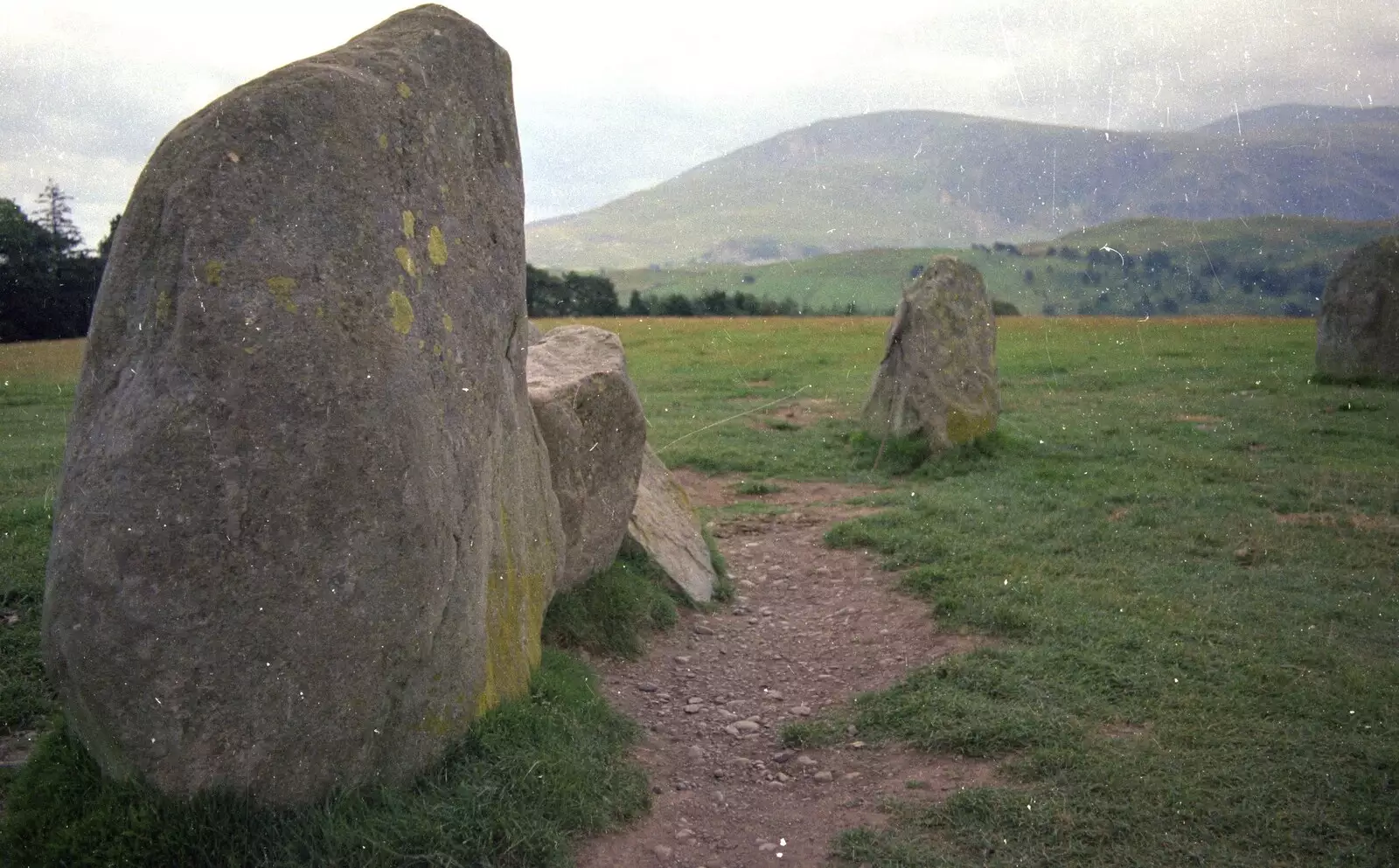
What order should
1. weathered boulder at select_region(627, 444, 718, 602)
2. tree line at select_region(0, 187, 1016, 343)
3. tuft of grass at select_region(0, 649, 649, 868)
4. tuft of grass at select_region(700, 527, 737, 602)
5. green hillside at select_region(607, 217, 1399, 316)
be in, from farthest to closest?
1. green hillside at select_region(607, 217, 1399, 316)
2. tree line at select_region(0, 187, 1016, 343)
3. tuft of grass at select_region(700, 527, 737, 602)
4. weathered boulder at select_region(627, 444, 718, 602)
5. tuft of grass at select_region(0, 649, 649, 868)

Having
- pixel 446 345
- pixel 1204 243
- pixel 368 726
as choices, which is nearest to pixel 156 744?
pixel 368 726

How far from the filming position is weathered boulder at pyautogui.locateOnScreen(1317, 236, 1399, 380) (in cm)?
2133

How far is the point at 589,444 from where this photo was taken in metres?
8.75

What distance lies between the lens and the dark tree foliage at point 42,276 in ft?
80.7

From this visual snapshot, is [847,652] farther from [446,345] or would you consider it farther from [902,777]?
[446,345]

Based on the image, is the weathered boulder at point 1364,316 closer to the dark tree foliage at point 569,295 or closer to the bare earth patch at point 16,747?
the bare earth patch at point 16,747

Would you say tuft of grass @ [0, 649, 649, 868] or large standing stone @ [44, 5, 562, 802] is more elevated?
large standing stone @ [44, 5, 562, 802]

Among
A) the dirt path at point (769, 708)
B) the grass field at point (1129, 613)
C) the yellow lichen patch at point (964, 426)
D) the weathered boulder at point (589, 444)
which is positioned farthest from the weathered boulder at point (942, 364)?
the weathered boulder at point (589, 444)

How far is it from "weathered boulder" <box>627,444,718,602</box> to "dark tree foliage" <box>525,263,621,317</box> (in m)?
41.9

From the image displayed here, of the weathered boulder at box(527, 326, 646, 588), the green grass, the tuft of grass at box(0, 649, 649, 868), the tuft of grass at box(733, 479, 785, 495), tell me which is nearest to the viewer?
the tuft of grass at box(0, 649, 649, 868)

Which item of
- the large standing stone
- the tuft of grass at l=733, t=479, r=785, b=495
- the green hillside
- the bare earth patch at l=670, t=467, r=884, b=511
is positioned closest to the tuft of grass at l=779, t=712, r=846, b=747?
the large standing stone

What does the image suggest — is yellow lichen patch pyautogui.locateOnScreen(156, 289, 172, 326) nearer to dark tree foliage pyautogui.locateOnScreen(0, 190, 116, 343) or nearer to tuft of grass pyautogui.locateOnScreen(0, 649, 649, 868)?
tuft of grass pyautogui.locateOnScreen(0, 649, 649, 868)

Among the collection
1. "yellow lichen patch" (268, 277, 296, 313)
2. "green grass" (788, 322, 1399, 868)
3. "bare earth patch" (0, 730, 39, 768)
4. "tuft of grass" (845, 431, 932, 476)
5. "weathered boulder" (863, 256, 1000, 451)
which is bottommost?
"green grass" (788, 322, 1399, 868)

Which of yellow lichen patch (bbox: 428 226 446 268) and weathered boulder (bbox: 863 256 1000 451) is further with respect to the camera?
weathered boulder (bbox: 863 256 1000 451)
